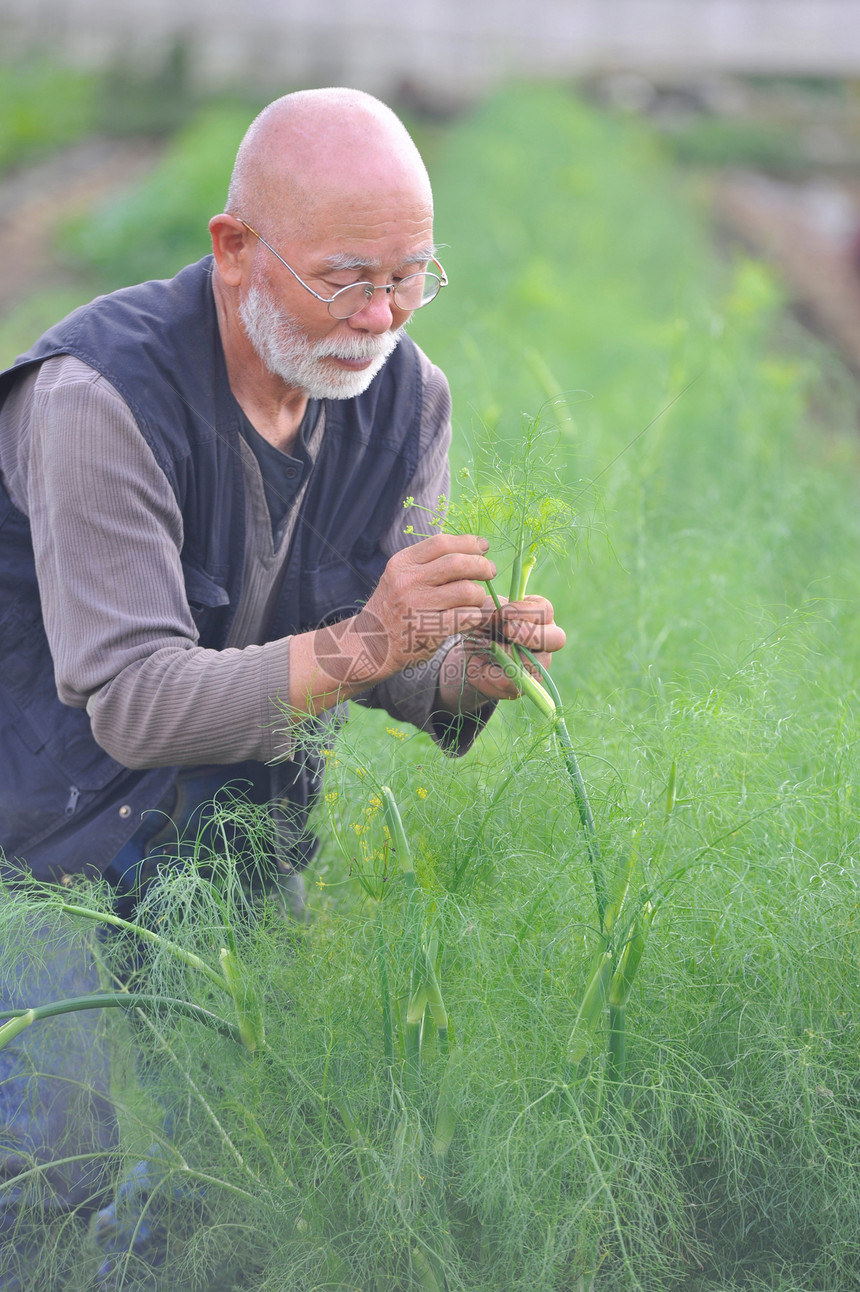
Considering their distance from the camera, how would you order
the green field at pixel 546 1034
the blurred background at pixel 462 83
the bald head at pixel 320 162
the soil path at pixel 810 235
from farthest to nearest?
1. the blurred background at pixel 462 83
2. the soil path at pixel 810 235
3. the bald head at pixel 320 162
4. the green field at pixel 546 1034

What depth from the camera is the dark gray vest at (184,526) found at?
216 centimetres

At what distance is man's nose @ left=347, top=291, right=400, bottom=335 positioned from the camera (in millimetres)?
2156

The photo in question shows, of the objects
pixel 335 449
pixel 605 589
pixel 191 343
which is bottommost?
pixel 605 589

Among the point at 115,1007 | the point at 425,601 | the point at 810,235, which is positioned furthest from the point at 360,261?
the point at 810,235

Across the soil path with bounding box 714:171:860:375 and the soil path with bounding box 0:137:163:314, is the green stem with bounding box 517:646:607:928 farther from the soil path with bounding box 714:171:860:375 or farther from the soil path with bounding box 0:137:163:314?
the soil path with bounding box 714:171:860:375

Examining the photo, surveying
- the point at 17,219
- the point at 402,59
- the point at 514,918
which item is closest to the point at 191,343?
the point at 514,918

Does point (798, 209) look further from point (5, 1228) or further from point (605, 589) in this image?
point (5, 1228)

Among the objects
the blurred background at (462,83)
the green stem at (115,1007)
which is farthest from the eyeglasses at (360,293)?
the blurred background at (462,83)

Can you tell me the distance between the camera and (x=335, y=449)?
2434 mm

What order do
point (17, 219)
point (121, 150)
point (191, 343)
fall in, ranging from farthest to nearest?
point (121, 150) < point (17, 219) < point (191, 343)

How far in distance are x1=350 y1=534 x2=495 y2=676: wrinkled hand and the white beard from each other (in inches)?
18.2

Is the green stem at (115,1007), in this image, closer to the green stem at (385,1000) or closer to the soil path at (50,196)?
the green stem at (385,1000)

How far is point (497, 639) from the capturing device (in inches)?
78.4

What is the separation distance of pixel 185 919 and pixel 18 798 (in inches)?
22.7
